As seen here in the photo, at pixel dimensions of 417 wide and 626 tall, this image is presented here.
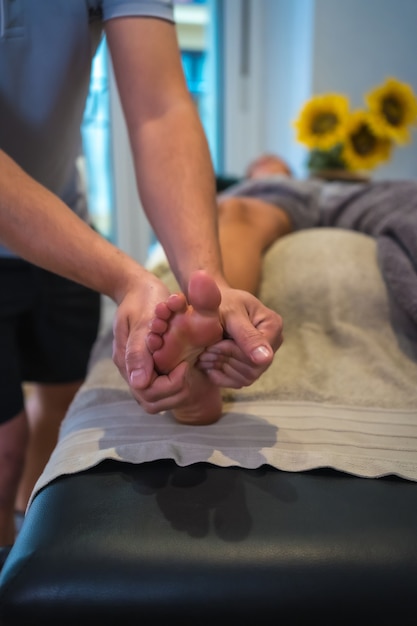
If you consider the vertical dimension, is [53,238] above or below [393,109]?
above

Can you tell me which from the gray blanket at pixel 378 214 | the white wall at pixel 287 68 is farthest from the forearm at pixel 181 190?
the white wall at pixel 287 68

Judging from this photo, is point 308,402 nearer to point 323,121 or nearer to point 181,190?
point 181,190

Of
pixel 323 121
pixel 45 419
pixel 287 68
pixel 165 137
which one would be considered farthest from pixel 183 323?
pixel 287 68

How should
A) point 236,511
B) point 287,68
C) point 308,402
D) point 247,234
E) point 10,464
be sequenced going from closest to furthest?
point 236,511 < point 308,402 < point 10,464 < point 247,234 < point 287,68

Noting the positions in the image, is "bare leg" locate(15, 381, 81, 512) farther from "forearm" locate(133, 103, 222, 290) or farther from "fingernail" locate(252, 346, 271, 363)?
"fingernail" locate(252, 346, 271, 363)

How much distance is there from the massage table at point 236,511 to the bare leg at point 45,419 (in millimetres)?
344

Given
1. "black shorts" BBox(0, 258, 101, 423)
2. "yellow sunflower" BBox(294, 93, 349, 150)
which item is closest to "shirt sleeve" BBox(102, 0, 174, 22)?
"black shorts" BBox(0, 258, 101, 423)

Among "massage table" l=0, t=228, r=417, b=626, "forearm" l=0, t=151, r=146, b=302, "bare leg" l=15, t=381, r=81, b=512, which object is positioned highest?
"forearm" l=0, t=151, r=146, b=302

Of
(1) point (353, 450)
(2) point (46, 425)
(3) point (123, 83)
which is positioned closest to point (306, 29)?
(3) point (123, 83)

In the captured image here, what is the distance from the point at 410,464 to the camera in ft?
2.09

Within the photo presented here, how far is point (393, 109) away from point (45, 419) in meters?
→ 1.39

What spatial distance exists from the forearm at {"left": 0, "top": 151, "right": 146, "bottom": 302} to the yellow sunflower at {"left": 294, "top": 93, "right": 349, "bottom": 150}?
53.9 inches

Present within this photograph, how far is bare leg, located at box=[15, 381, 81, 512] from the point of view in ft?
3.90

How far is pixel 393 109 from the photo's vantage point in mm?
1829
